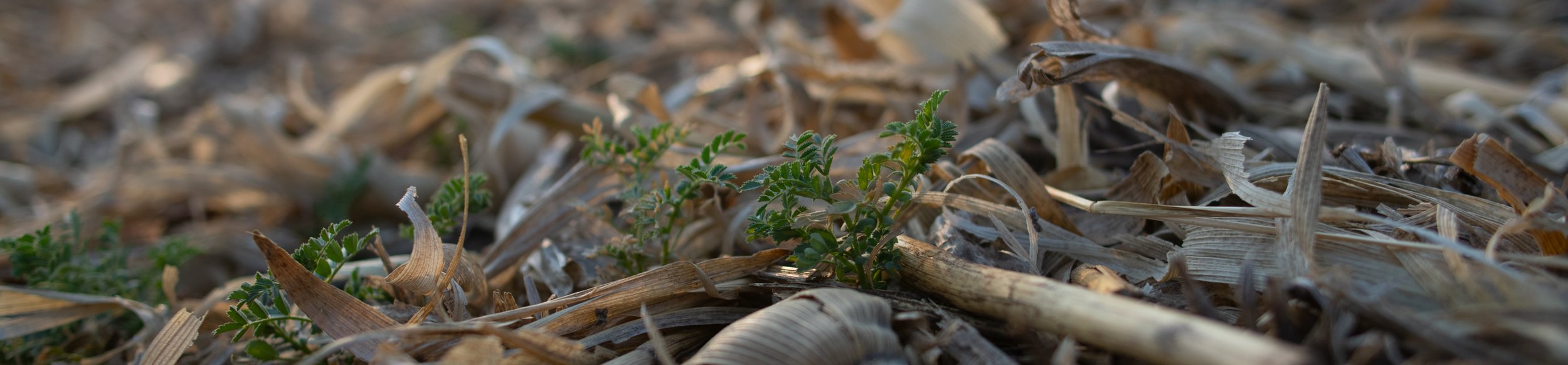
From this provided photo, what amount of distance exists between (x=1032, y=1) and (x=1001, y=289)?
155 centimetres

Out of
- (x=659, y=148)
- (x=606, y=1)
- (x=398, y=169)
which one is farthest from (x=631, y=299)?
(x=606, y=1)

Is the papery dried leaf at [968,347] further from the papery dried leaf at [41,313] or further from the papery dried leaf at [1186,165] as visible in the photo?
the papery dried leaf at [41,313]

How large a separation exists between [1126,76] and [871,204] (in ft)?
2.18

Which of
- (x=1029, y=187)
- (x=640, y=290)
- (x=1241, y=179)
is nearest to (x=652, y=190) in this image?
(x=640, y=290)

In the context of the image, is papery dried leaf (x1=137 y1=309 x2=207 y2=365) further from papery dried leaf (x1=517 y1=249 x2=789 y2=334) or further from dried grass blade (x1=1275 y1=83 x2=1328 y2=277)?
dried grass blade (x1=1275 y1=83 x2=1328 y2=277)

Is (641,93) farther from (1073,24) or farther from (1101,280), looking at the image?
(1101,280)

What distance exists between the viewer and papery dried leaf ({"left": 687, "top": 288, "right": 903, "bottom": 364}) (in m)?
0.80

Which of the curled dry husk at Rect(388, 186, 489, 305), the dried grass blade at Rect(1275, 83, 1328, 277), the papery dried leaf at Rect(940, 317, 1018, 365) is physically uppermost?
the dried grass blade at Rect(1275, 83, 1328, 277)

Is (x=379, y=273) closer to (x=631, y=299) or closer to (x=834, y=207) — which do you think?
(x=631, y=299)

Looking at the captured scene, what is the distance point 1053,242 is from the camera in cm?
111

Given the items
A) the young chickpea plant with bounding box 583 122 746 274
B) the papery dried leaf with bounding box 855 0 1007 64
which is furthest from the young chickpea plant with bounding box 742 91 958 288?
the papery dried leaf with bounding box 855 0 1007 64

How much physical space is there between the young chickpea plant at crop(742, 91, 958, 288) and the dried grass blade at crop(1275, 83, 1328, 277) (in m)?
0.36

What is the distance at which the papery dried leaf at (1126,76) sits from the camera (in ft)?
3.82

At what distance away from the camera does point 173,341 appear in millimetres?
1052
